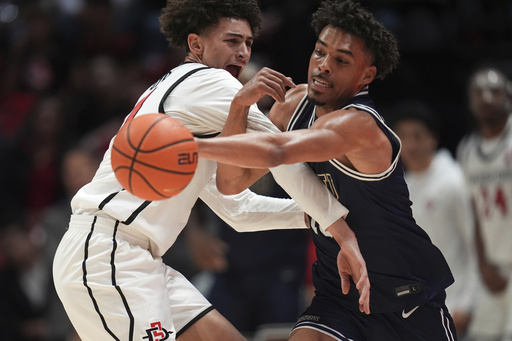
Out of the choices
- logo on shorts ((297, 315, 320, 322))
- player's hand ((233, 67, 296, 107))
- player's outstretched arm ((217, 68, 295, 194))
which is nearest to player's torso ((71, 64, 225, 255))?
player's outstretched arm ((217, 68, 295, 194))

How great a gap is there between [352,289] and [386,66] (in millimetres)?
1335

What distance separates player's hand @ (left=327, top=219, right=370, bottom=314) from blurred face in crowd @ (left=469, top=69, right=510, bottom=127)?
4642mm

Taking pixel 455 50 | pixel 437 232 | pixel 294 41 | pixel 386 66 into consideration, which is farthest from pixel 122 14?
pixel 386 66

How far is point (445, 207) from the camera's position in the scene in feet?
29.4

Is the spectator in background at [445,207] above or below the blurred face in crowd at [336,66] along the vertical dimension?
below

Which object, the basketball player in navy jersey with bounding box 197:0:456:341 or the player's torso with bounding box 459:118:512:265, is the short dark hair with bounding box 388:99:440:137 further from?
the basketball player in navy jersey with bounding box 197:0:456:341

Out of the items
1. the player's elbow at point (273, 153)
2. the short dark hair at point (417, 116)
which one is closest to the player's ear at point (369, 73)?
the player's elbow at point (273, 153)

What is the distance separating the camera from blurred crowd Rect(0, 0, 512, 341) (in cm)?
831

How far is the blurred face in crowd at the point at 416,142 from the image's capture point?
354 inches

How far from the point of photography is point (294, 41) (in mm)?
10734

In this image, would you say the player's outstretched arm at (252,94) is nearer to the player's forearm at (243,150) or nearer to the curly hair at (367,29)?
the player's forearm at (243,150)

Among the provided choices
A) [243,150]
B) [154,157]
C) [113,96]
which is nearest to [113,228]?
[154,157]

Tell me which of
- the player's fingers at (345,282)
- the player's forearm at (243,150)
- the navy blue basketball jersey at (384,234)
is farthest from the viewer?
the navy blue basketball jersey at (384,234)

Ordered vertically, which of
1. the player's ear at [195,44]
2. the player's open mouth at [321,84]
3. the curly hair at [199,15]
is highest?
the curly hair at [199,15]
